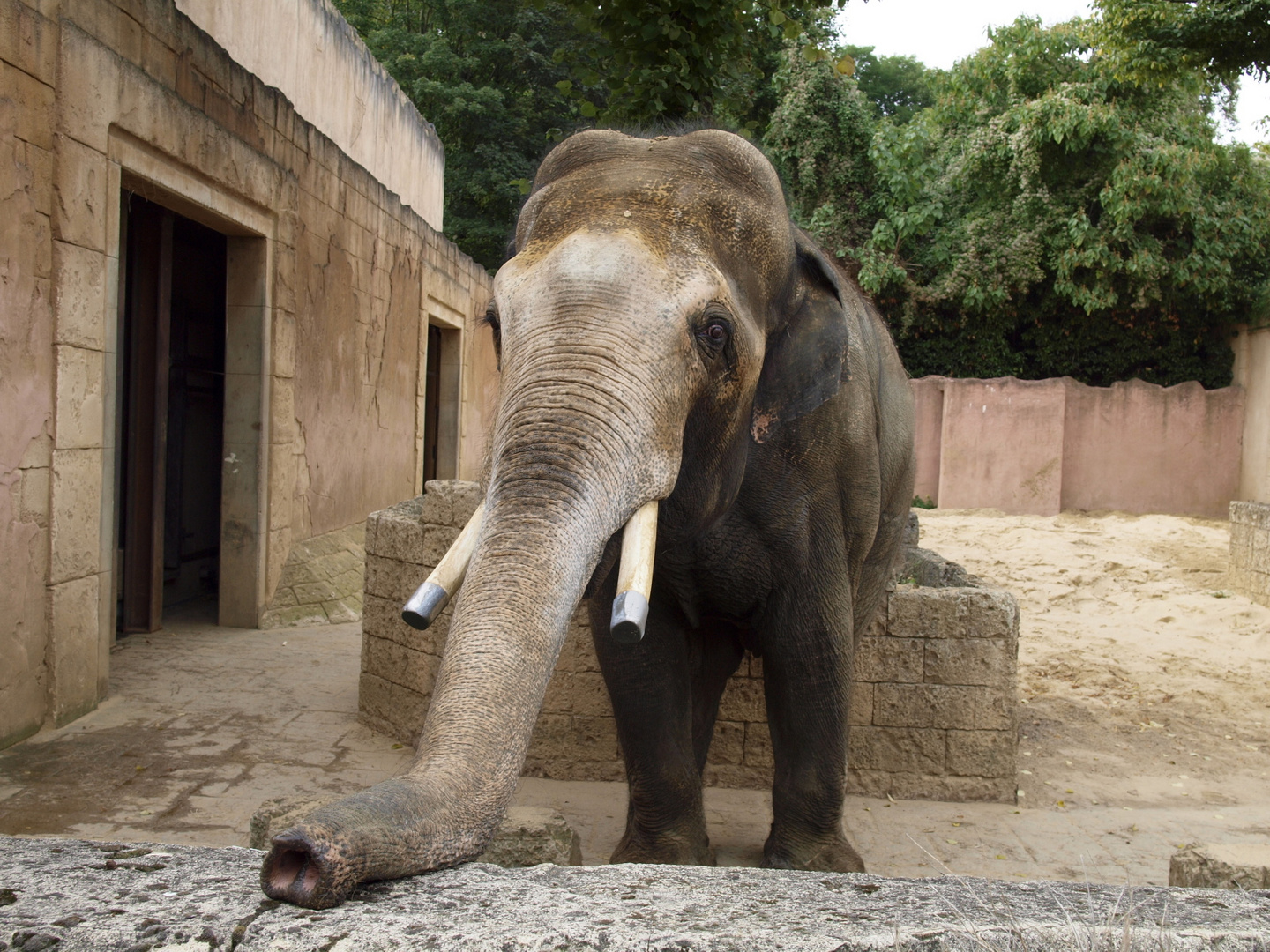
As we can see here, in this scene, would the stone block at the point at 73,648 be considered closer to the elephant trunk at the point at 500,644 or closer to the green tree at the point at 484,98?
the elephant trunk at the point at 500,644

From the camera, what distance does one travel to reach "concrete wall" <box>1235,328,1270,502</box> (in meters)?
15.8

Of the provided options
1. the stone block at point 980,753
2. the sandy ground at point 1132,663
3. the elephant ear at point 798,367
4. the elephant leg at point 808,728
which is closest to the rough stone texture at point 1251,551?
the sandy ground at point 1132,663

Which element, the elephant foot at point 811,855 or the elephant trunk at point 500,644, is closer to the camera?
the elephant trunk at point 500,644

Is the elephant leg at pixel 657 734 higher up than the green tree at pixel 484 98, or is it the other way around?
the green tree at pixel 484 98

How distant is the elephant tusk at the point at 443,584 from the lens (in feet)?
6.27

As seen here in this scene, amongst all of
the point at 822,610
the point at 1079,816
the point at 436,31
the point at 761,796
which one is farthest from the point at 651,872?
the point at 436,31

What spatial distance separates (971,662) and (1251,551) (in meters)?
6.65

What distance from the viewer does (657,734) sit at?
336 centimetres

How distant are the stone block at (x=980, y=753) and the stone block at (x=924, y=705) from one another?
6cm

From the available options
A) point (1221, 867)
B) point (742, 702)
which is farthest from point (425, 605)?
point (742, 702)

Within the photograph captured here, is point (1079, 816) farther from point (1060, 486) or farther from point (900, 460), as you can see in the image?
point (1060, 486)

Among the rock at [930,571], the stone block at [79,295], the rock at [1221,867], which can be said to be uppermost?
the stone block at [79,295]

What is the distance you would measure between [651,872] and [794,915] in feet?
0.90

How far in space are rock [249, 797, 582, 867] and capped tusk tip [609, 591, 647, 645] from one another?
3.51 ft
